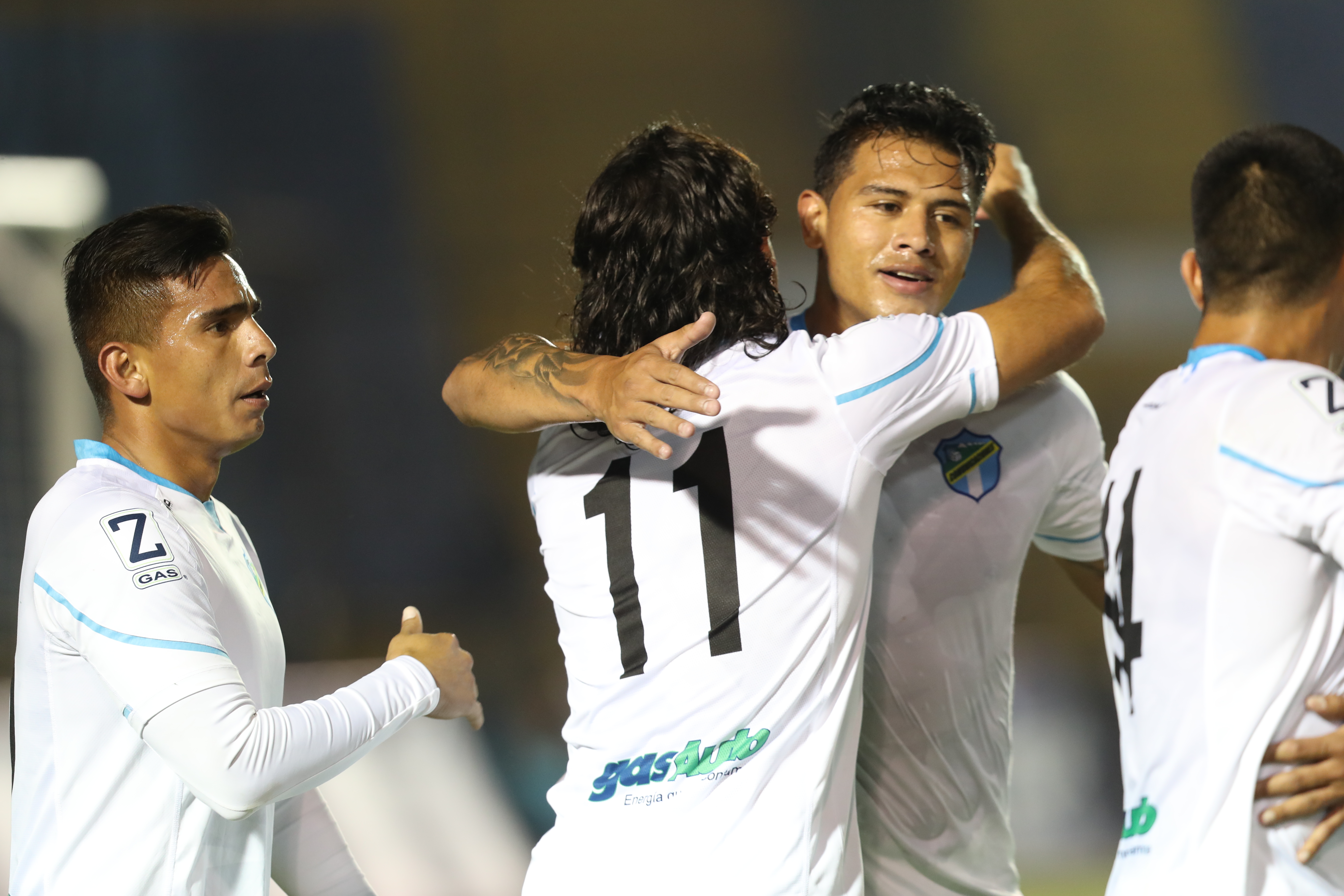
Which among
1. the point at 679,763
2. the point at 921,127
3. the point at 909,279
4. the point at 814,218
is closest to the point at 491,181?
the point at 814,218

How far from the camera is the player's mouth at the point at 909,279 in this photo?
2121 millimetres

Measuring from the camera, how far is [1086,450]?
2229mm

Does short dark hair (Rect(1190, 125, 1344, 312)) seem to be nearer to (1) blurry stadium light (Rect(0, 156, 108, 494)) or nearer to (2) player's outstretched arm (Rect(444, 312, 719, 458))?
(2) player's outstretched arm (Rect(444, 312, 719, 458))

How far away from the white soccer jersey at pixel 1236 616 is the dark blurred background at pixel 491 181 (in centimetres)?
430

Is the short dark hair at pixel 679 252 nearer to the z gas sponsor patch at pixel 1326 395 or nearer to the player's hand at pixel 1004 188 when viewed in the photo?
the player's hand at pixel 1004 188

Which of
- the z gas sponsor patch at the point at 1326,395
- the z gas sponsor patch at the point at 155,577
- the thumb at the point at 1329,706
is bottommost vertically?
the thumb at the point at 1329,706

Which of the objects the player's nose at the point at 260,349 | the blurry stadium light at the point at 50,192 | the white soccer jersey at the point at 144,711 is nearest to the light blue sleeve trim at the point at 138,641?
the white soccer jersey at the point at 144,711

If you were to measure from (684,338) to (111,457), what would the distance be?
1.03 meters

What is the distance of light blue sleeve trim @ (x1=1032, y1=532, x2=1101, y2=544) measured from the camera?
2316 millimetres

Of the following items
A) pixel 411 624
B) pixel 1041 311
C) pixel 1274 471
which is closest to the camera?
pixel 1274 471

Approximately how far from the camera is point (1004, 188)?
2.27 m

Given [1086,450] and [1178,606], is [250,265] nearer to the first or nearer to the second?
[1086,450]

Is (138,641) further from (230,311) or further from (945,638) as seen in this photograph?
(945,638)

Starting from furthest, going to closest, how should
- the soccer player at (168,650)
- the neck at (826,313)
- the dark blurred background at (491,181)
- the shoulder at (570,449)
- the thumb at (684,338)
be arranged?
the dark blurred background at (491,181), the neck at (826,313), the shoulder at (570,449), the soccer player at (168,650), the thumb at (684,338)
